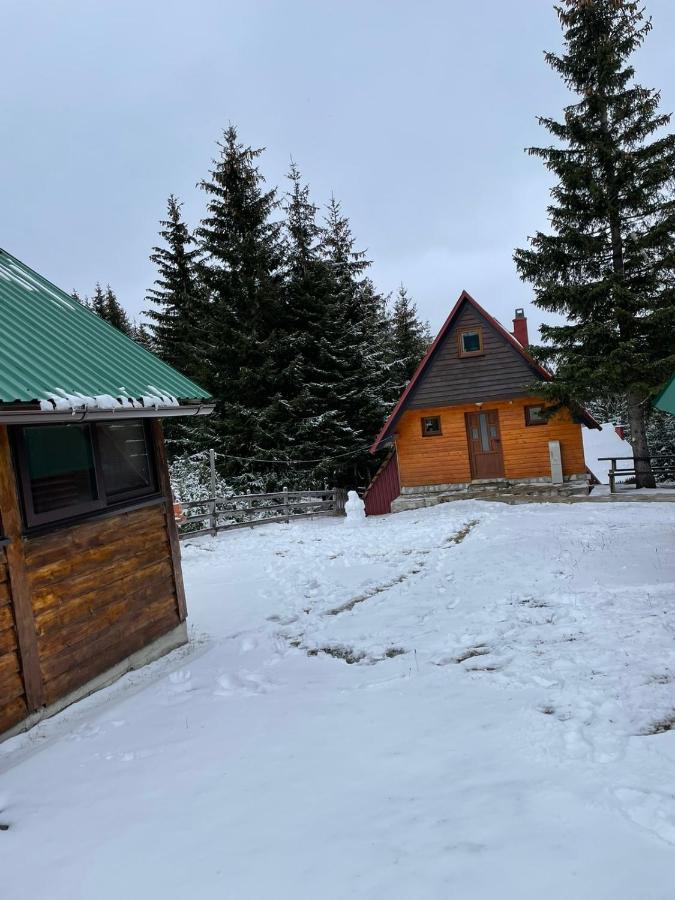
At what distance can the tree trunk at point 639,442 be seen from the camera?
16.0 meters

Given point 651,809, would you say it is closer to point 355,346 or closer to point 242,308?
point 355,346

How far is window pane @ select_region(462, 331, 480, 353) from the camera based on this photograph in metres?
18.0

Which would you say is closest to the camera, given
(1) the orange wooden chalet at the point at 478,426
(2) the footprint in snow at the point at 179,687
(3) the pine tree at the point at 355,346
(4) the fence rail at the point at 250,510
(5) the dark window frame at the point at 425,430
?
(2) the footprint in snow at the point at 179,687

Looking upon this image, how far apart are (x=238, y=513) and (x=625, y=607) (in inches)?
501

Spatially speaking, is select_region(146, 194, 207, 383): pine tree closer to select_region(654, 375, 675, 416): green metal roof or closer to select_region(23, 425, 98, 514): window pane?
select_region(23, 425, 98, 514): window pane

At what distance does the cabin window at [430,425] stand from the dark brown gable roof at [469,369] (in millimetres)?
771

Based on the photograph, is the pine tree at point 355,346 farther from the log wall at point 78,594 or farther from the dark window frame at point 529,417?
the log wall at point 78,594

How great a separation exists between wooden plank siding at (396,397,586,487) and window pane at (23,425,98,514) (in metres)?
14.1

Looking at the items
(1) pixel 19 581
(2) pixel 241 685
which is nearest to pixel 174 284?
(1) pixel 19 581

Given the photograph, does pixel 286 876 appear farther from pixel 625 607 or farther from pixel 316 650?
pixel 625 607

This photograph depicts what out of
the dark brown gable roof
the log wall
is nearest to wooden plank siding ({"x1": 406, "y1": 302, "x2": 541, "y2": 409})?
the dark brown gable roof

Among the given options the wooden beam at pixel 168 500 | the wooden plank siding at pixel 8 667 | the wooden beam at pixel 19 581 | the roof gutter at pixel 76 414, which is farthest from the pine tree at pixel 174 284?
the wooden plank siding at pixel 8 667

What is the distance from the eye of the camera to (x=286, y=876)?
106 inches

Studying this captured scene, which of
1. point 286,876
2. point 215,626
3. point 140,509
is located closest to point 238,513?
point 215,626
